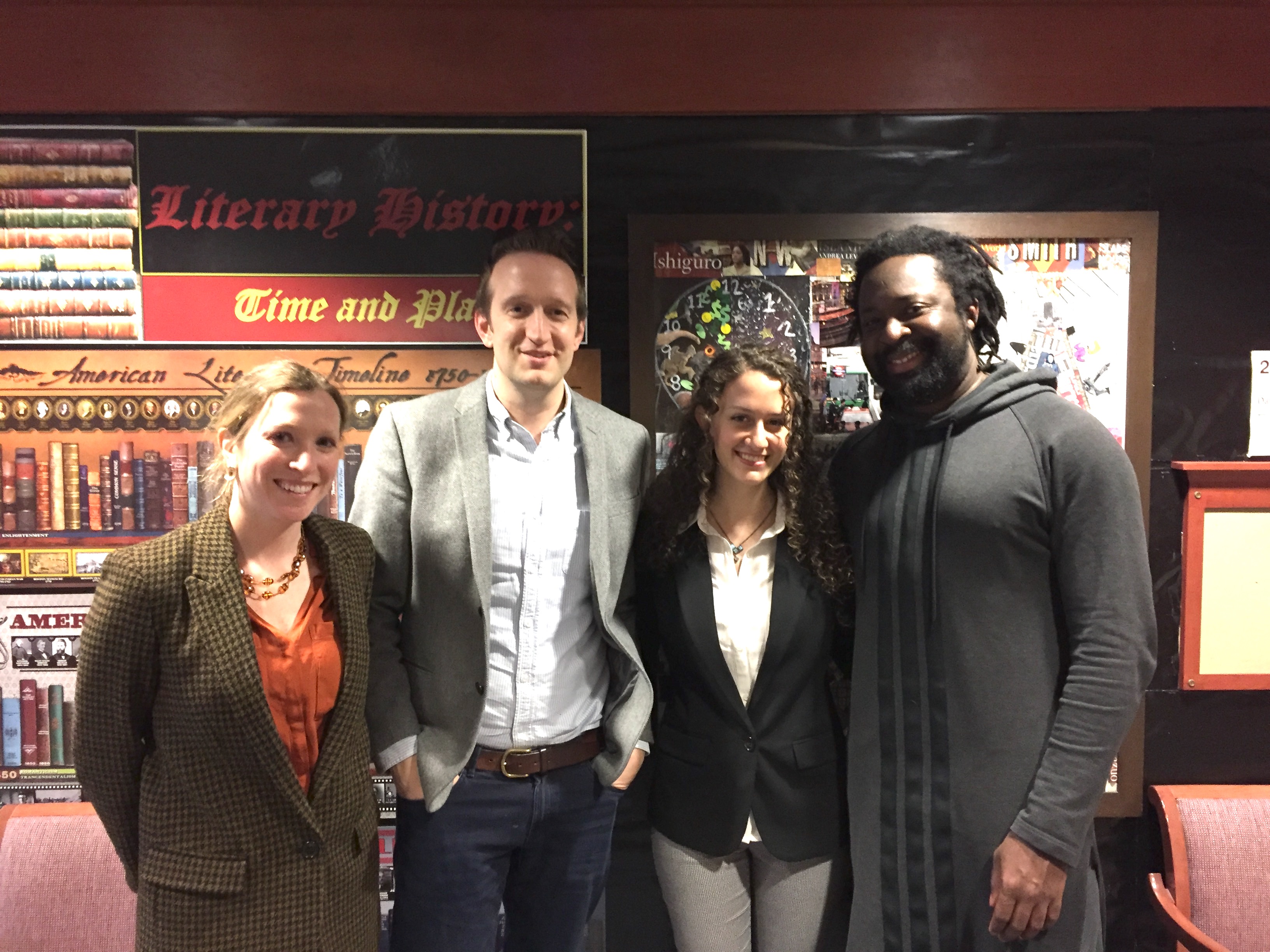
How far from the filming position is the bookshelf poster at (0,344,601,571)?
2371mm

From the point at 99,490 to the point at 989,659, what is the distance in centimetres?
243

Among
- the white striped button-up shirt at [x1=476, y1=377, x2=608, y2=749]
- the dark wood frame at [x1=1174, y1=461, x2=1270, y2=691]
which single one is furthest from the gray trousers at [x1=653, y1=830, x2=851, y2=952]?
the dark wood frame at [x1=1174, y1=461, x2=1270, y2=691]

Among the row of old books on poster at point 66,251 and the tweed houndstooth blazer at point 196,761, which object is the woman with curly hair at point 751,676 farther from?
the row of old books on poster at point 66,251

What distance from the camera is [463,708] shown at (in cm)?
179

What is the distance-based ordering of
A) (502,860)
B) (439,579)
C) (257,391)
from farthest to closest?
(502,860), (439,579), (257,391)

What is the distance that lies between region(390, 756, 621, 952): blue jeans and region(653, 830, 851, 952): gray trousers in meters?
0.21

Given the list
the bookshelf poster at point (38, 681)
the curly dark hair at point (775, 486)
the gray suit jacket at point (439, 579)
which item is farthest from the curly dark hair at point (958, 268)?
the bookshelf poster at point (38, 681)

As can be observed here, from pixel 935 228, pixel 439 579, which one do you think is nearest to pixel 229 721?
pixel 439 579

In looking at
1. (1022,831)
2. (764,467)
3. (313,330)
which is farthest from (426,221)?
(1022,831)

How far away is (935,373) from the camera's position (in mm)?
1739

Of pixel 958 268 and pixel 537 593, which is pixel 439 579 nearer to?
pixel 537 593

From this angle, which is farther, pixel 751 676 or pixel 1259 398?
pixel 1259 398

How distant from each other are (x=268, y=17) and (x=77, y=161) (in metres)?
0.69

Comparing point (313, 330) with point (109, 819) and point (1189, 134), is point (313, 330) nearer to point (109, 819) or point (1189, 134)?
point (109, 819)
